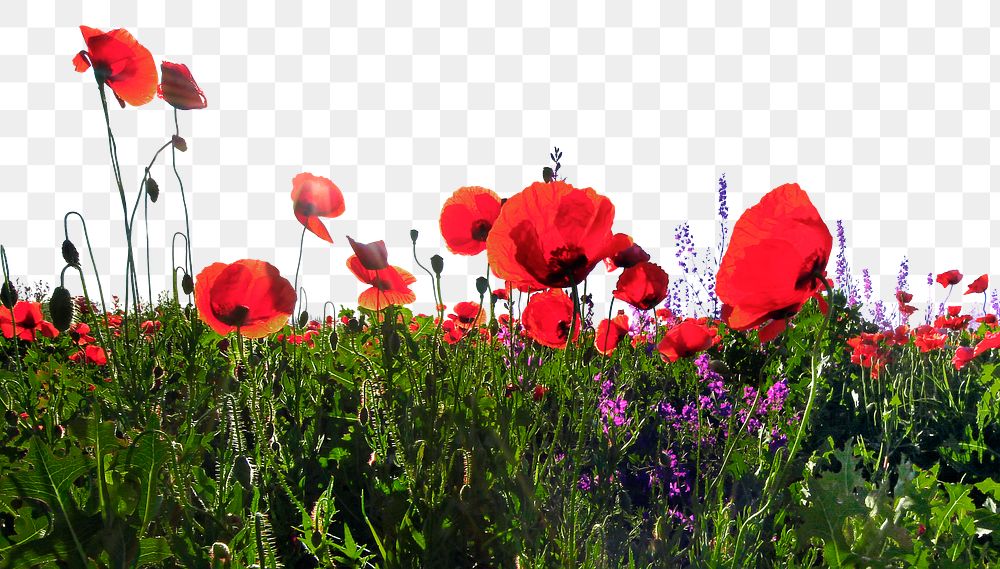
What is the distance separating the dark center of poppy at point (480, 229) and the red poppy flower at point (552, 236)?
2.03 ft

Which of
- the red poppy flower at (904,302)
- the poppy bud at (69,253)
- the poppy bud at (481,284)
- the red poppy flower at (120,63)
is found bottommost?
the poppy bud at (481,284)

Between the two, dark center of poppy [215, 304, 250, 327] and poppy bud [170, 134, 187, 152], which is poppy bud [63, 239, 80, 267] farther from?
dark center of poppy [215, 304, 250, 327]

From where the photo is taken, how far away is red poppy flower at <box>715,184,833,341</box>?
1101 millimetres

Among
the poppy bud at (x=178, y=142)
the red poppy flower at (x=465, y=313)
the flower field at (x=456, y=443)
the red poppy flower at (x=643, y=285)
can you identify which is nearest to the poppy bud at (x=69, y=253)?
the flower field at (x=456, y=443)

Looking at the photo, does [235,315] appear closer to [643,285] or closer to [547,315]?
[547,315]

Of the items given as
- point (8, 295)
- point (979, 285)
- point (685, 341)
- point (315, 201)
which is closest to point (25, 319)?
point (8, 295)

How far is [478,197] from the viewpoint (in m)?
1.95

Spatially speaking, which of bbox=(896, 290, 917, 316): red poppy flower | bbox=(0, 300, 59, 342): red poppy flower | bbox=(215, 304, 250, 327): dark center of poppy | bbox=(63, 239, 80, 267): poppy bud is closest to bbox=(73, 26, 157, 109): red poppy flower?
bbox=(63, 239, 80, 267): poppy bud

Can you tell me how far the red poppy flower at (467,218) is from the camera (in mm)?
1944

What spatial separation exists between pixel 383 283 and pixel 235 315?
39 cm

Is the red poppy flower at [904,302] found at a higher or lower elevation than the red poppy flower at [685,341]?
higher

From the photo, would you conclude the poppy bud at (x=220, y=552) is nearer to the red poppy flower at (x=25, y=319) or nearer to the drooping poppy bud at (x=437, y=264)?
the drooping poppy bud at (x=437, y=264)

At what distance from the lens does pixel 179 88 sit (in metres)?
1.99

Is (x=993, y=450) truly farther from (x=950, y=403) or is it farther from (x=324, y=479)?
(x=324, y=479)
